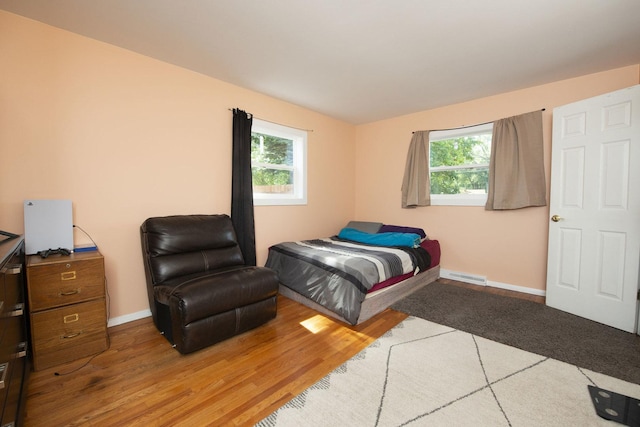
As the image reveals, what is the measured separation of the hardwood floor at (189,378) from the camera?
1.43m

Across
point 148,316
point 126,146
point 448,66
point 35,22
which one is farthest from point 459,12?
point 148,316

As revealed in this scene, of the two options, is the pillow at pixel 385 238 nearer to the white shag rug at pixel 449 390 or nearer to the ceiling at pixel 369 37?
the white shag rug at pixel 449 390

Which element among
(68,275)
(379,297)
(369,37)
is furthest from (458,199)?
(68,275)

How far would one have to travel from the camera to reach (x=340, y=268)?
2.56 metres

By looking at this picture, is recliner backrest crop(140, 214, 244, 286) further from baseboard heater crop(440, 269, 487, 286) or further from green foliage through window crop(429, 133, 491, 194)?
green foliage through window crop(429, 133, 491, 194)

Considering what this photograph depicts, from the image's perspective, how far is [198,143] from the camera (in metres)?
2.91

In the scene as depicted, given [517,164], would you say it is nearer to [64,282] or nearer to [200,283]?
[200,283]

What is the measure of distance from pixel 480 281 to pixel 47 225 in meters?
4.58

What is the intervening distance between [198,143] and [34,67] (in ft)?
4.16

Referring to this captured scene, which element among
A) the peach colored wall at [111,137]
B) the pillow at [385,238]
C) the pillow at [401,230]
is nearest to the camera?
the peach colored wall at [111,137]

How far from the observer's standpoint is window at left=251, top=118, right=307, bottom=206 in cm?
356

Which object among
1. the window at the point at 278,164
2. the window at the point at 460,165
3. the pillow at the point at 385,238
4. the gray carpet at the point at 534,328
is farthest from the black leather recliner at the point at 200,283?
the window at the point at 460,165

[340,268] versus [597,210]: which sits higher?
[597,210]

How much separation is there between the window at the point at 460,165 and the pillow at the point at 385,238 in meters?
0.81
